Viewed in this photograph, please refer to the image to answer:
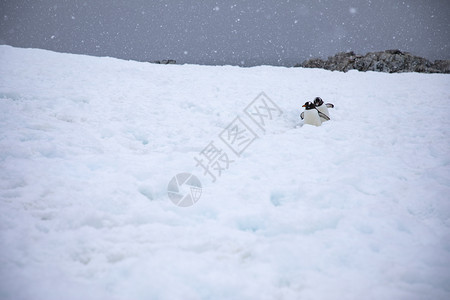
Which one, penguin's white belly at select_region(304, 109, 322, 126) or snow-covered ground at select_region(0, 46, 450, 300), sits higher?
penguin's white belly at select_region(304, 109, 322, 126)

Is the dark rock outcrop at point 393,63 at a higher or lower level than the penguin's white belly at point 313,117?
higher

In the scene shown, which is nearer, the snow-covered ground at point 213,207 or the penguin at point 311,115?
the snow-covered ground at point 213,207

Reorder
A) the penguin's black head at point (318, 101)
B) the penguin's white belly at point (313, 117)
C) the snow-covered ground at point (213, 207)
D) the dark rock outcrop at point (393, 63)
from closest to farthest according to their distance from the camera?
the snow-covered ground at point (213, 207)
the penguin's white belly at point (313, 117)
the penguin's black head at point (318, 101)
the dark rock outcrop at point (393, 63)

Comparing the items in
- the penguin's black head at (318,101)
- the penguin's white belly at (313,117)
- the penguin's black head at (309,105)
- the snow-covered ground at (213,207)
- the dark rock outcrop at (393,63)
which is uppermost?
the dark rock outcrop at (393,63)

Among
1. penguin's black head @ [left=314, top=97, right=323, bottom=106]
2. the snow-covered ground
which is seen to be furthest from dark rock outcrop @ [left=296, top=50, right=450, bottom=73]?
the snow-covered ground

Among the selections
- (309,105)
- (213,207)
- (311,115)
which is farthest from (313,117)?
(213,207)

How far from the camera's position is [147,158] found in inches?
179

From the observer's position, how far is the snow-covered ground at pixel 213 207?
7.19 ft

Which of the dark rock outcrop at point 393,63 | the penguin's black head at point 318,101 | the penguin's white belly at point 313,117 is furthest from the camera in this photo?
the dark rock outcrop at point 393,63

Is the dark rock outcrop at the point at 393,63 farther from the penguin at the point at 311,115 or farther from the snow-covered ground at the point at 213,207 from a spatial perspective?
the snow-covered ground at the point at 213,207

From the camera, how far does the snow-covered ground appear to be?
7.19ft

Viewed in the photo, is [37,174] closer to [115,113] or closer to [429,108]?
[115,113]

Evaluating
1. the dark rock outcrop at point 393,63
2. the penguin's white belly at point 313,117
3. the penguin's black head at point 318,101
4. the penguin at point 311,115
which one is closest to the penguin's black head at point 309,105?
the penguin at point 311,115

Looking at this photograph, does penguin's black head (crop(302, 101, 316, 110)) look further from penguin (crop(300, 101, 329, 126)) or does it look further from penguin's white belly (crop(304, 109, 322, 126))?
penguin's white belly (crop(304, 109, 322, 126))
